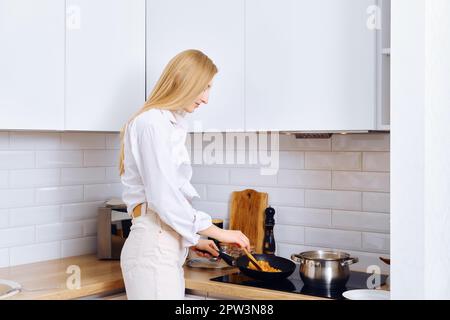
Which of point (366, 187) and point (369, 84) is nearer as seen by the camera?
point (369, 84)

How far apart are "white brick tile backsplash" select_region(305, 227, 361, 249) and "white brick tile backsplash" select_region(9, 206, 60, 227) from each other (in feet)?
3.62

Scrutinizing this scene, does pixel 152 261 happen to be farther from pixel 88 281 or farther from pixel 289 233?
pixel 289 233

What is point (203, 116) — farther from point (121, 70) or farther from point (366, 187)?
point (366, 187)

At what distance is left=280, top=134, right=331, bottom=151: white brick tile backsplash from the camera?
2.71 m

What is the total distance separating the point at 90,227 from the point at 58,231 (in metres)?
0.18

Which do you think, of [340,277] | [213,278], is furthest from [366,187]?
[213,278]

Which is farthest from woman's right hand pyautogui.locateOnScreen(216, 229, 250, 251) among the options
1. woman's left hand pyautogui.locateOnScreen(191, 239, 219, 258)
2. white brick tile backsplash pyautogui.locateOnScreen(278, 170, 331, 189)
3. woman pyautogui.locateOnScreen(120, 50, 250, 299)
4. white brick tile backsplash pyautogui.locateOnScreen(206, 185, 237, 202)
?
white brick tile backsplash pyautogui.locateOnScreen(206, 185, 237, 202)

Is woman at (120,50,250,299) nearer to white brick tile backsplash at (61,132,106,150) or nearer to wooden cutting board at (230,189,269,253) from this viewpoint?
wooden cutting board at (230,189,269,253)

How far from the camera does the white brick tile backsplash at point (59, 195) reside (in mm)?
2791
